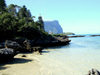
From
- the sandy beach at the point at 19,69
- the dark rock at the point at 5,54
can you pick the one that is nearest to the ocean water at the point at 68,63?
the sandy beach at the point at 19,69

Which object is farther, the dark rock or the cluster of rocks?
the cluster of rocks

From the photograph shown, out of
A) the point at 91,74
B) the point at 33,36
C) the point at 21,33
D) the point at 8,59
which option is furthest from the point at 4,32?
the point at 91,74

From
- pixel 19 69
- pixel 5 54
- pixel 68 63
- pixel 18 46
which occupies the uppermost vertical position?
pixel 18 46

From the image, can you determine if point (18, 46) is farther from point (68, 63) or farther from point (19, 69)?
point (68, 63)

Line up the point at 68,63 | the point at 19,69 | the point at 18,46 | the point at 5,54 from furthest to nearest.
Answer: the point at 18,46 → the point at 68,63 → the point at 5,54 → the point at 19,69

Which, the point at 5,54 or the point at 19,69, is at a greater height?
the point at 5,54

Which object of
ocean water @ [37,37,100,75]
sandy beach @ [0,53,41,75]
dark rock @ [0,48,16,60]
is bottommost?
ocean water @ [37,37,100,75]

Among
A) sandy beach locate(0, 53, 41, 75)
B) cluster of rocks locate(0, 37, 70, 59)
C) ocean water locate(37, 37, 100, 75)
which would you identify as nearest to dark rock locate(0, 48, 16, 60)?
cluster of rocks locate(0, 37, 70, 59)

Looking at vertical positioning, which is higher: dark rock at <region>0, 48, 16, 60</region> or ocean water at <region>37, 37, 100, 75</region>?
dark rock at <region>0, 48, 16, 60</region>

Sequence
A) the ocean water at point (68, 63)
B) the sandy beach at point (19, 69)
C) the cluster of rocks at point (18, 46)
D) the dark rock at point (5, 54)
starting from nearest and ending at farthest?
1. the sandy beach at point (19, 69)
2. the ocean water at point (68, 63)
3. the dark rock at point (5, 54)
4. the cluster of rocks at point (18, 46)

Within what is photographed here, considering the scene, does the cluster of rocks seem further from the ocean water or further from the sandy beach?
the ocean water

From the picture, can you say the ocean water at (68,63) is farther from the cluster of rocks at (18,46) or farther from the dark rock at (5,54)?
the dark rock at (5,54)

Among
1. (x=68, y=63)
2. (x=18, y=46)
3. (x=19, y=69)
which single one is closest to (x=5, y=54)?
(x=19, y=69)

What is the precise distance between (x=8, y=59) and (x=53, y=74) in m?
6.28
